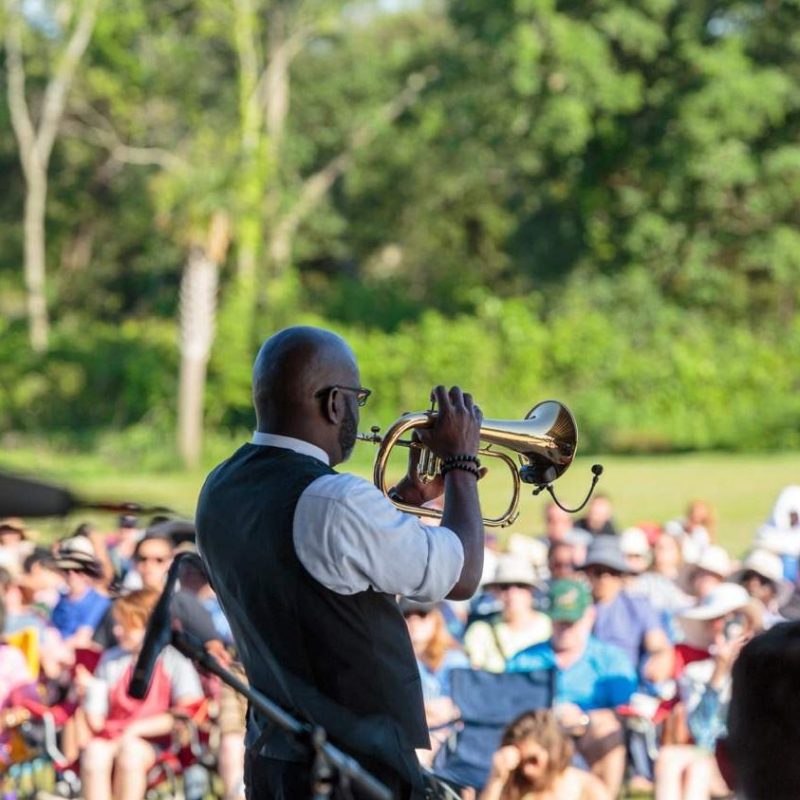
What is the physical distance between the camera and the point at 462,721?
22.4 ft

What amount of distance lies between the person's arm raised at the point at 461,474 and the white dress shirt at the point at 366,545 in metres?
0.06

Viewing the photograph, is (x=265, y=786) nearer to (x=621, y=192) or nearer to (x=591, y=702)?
(x=591, y=702)

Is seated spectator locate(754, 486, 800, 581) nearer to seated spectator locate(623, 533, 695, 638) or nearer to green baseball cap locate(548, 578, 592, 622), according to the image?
seated spectator locate(623, 533, 695, 638)

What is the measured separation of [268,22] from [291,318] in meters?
10.2

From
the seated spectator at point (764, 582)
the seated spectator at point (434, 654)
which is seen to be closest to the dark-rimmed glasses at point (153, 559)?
the seated spectator at point (434, 654)

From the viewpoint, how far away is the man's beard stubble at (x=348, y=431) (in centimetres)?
321

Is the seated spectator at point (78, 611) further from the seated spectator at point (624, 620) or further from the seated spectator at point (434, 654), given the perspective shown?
the seated spectator at point (624, 620)

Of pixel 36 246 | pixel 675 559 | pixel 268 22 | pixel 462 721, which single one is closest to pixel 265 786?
pixel 462 721

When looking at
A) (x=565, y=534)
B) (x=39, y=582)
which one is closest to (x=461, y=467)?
(x=39, y=582)

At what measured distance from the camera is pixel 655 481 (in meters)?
24.8

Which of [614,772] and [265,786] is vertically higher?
[265,786]

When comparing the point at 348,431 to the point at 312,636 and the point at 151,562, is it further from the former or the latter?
the point at 151,562

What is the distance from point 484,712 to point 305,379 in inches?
154

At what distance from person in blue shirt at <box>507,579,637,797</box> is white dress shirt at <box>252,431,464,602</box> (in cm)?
396
